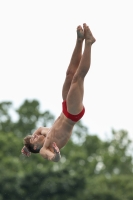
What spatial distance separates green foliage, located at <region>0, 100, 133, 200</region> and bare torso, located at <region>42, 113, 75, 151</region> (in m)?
26.3

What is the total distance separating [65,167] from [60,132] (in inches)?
1209

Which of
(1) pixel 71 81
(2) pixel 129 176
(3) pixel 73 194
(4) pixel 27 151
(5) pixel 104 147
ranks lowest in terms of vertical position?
(4) pixel 27 151

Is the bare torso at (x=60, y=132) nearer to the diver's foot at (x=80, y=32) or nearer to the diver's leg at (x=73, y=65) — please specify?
the diver's leg at (x=73, y=65)

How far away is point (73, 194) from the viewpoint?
41.2 metres

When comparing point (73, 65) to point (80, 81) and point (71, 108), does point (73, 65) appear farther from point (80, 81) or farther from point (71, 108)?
point (71, 108)

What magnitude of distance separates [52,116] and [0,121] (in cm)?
429

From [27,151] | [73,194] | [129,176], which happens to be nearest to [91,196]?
[73,194]

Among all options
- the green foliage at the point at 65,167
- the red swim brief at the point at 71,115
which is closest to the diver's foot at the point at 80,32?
the red swim brief at the point at 71,115

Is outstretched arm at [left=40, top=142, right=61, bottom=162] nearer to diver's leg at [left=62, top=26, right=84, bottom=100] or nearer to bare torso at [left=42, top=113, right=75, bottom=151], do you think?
bare torso at [left=42, top=113, right=75, bottom=151]

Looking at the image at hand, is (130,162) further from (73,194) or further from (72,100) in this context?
(72,100)

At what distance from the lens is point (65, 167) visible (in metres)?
44.3

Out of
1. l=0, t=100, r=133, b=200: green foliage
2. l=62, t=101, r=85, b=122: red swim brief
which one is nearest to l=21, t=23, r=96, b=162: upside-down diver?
l=62, t=101, r=85, b=122: red swim brief

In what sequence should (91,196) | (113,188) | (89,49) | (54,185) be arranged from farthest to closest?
(113,188) → (91,196) → (54,185) → (89,49)

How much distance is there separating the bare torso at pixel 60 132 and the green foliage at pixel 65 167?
26342 mm
